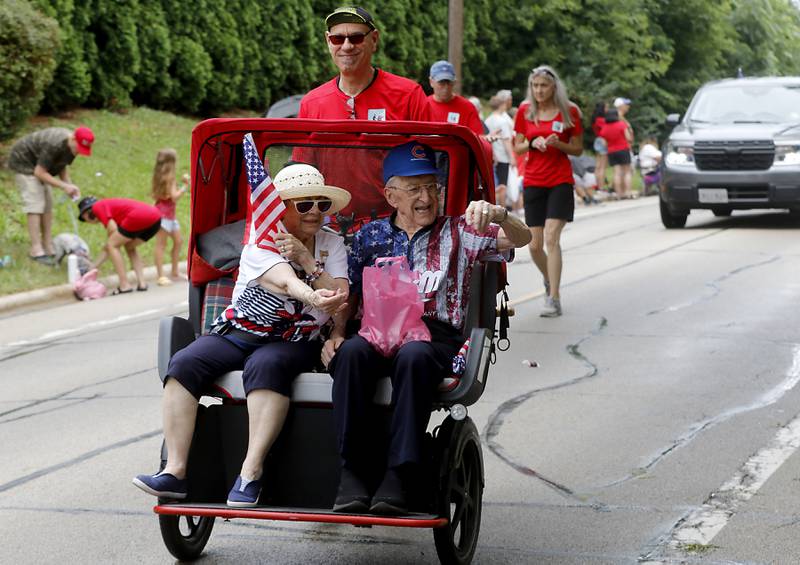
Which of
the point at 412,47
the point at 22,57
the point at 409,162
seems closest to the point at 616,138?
the point at 412,47

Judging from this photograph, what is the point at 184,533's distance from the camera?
18.6ft

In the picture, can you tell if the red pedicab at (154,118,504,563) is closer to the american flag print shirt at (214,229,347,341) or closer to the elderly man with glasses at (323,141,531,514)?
the elderly man with glasses at (323,141,531,514)

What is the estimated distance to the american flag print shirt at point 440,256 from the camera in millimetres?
5605

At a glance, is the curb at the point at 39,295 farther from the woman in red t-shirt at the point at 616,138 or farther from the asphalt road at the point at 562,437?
the woman in red t-shirt at the point at 616,138

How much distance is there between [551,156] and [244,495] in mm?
6817

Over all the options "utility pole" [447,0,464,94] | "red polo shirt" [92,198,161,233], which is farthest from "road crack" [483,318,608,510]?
"utility pole" [447,0,464,94]

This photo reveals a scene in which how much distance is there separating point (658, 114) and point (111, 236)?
83.3ft

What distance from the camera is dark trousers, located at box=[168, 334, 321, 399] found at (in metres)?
5.17

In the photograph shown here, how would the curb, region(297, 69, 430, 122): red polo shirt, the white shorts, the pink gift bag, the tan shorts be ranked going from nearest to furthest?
1. the pink gift bag
2. region(297, 69, 430, 122): red polo shirt
3. the curb
4. the tan shorts
5. the white shorts

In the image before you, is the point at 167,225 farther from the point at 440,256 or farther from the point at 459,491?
the point at 459,491

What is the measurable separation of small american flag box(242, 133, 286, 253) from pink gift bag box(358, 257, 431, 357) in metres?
0.40

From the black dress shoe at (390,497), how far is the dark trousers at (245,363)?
0.51 meters

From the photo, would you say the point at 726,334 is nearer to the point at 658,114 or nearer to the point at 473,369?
the point at 473,369

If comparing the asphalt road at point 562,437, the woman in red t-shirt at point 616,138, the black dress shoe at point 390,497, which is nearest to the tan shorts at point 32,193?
the asphalt road at point 562,437
